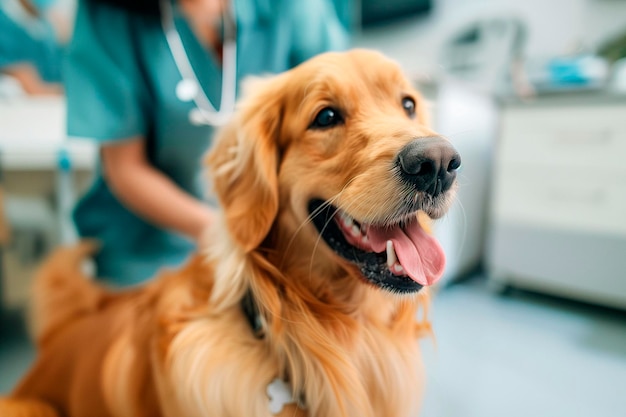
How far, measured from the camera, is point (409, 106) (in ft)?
2.16

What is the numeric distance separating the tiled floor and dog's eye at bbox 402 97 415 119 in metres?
0.42

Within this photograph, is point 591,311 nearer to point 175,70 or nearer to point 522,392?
point 522,392

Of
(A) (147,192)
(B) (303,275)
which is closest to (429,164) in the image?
(B) (303,275)

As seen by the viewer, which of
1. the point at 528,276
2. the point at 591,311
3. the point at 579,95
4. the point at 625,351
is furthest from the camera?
the point at 528,276

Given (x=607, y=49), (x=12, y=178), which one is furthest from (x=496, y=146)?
(x=12, y=178)

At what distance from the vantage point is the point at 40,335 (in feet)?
2.94

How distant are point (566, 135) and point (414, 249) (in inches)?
57.8

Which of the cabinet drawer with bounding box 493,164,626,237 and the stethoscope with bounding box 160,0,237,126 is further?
the cabinet drawer with bounding box 493,164,626,237

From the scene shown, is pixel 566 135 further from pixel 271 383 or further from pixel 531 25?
pixel 271 383

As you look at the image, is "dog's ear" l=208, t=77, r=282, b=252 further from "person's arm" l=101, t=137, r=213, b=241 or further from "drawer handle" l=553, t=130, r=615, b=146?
"drawer handle" l=553, t=130, r=615, b=146

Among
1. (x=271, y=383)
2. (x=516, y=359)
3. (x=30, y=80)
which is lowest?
(x=516, y=359)

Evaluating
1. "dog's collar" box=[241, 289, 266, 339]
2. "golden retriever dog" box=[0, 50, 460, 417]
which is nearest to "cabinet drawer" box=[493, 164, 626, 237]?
"golden retriever dog" box=[0, 50, 460, 417]

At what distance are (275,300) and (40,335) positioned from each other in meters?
0.66

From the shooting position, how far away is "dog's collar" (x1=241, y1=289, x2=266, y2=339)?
2.11 ft
